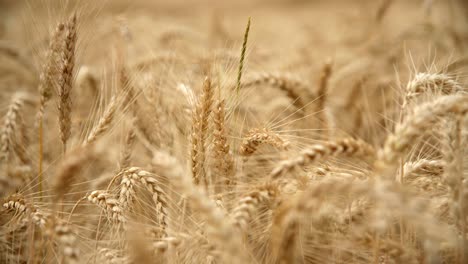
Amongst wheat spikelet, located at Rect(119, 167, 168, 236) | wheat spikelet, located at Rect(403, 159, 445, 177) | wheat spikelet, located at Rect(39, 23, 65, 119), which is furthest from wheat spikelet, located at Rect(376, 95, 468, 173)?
wheat spikelet, located at Rect(39, 23, 65, 119)

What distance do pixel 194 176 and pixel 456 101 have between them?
87 centimetres

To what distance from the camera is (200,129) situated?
125cm

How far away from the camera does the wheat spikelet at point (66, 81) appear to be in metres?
1.36

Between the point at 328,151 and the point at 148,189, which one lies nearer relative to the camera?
the point at 328,151

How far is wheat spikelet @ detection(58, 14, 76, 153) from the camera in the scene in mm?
1355

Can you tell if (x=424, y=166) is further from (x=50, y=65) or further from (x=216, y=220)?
(x=50, y=65)

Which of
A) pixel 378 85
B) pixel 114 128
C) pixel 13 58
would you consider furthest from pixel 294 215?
pixel 13 58

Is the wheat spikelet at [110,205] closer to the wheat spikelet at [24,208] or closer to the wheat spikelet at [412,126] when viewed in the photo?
the wheat spikelet at [24,208]

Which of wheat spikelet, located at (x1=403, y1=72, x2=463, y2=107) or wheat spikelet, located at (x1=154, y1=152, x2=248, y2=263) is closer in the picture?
wheat spikelet, located at (x1=154, y1=152, x2=248, y2=263)

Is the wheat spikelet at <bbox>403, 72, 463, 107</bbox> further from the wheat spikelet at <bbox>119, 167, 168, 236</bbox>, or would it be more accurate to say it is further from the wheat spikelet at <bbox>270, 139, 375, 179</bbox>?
the wheat spikelet at <bbox>119, 167, 168, 236</bbox>

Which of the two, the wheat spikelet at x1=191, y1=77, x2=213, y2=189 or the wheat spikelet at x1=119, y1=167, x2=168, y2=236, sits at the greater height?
the wheat spikelet at x1=191, y1=77, x2=213, y2=189

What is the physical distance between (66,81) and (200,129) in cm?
62

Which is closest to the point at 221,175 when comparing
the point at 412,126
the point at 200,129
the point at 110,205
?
the point at 200,129

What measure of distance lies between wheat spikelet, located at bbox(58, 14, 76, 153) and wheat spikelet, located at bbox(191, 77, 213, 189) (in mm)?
542
